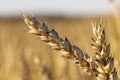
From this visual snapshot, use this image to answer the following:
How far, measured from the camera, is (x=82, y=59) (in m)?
0.95

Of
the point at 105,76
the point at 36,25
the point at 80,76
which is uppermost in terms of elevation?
the point at 36,25

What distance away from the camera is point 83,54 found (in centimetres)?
96

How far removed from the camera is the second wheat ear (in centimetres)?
93

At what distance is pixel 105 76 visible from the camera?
936 mm

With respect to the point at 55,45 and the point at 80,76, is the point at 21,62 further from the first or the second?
the point at 55,45

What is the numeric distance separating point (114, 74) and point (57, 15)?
29224mm

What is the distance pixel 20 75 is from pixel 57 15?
28.3 metres

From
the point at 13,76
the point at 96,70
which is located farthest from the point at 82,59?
the point at 13,76

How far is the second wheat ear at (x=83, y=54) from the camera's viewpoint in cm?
93

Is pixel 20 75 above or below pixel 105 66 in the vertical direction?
below

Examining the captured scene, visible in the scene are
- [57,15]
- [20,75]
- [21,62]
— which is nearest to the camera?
[20,75]

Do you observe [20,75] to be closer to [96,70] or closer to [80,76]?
[80,76]

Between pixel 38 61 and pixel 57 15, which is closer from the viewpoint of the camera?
pixel 38 61

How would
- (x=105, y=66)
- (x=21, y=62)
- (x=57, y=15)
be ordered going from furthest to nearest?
(x=57, y=15), (x=21, y=62), (x=105, y=66)
